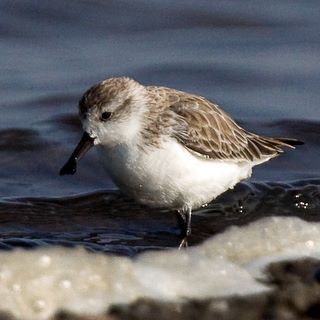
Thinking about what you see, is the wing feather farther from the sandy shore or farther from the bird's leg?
the sandy shore

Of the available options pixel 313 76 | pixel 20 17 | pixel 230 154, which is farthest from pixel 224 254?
pixel 20 17

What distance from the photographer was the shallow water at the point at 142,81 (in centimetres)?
674

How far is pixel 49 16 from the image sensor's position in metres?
10.4

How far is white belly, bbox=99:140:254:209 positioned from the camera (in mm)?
5891

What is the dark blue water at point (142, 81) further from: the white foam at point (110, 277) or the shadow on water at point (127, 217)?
the white foam at point (110, 277)

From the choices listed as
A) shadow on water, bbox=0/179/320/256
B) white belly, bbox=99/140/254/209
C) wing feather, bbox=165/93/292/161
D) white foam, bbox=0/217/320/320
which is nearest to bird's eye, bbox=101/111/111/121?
white belly, bbox=99/140/254/209

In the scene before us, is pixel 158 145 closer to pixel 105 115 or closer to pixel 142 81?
pixel 105 115

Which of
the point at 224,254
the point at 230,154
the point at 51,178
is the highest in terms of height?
the point at 224,254

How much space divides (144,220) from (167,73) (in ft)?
8.86

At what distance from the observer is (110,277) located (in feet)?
12.3

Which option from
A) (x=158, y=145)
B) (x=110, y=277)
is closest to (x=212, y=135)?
(x=158, y=145)

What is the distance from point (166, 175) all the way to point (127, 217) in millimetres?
973

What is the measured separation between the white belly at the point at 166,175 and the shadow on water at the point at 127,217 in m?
0.30

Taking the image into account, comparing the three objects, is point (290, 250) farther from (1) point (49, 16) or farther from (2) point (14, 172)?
(1) point (49, 16)
